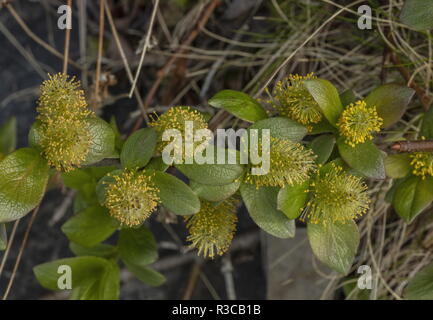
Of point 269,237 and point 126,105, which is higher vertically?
point 126,105

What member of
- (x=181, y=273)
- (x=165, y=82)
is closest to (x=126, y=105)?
(x=165, y=82)

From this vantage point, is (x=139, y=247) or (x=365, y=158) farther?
(x=139, y=247)

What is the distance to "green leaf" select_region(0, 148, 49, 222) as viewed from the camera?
812 millimetres

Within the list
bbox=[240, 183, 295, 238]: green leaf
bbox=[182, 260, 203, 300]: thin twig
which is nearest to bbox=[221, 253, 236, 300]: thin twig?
bbox=[182, 260, 203, 300]: thin twig

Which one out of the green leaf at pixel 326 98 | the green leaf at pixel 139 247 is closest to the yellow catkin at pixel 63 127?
the green leaf at pixel 139 247

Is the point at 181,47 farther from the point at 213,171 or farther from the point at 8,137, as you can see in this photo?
the point at 213,171

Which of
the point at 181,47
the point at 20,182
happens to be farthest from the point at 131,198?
the point at 181,47

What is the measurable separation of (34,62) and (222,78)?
531mm

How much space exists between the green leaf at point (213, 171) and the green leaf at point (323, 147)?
143 millimetres

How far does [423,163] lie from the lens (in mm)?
873

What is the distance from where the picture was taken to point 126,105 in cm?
145

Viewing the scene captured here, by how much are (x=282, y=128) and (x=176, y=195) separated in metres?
0.20

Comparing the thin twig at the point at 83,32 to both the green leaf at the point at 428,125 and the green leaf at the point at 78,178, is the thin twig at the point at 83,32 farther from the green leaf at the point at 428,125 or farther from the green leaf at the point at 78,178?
the green leaf at the point at 428,125
